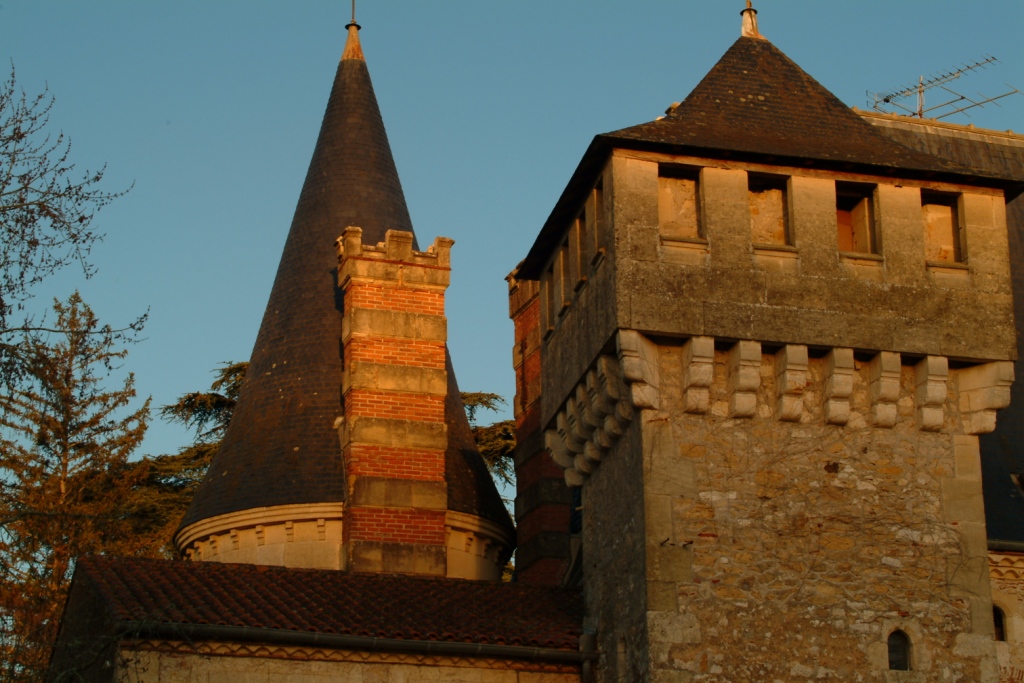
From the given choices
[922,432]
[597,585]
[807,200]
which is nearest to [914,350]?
[922,432]

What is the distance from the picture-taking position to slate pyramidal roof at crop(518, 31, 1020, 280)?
13.4 meters

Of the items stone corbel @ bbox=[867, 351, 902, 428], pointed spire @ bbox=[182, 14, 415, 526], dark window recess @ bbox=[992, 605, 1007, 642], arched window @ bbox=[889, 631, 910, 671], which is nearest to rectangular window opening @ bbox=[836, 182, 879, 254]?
stone corbel @ bbox=[867, 351, 902, 428]

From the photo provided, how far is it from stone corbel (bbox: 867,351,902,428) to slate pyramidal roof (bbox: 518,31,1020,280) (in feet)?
5.66

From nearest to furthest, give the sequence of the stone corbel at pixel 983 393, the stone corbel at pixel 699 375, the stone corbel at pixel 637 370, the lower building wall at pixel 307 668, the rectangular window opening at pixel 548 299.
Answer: the lower building wall at pixel 307 668, the stone corbel at pixel 637 370, the stone corbel at pixel 699 375, the stone corbel at pixel 983 393, the rectangular window opening at pixel 548 299

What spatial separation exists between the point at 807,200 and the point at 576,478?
3250mm

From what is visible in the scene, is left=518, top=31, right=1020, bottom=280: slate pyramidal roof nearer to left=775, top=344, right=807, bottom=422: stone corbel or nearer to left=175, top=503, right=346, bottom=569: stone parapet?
left=775, top=344, right=807, bottom=422: stone corbel

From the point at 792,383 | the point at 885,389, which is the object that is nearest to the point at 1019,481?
the point at 885,389

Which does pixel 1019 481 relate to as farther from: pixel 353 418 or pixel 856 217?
pixel 353 418

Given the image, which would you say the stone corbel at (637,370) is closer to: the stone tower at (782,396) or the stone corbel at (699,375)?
the stone tower at (782,396)

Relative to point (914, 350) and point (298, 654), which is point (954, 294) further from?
point (298, 654)

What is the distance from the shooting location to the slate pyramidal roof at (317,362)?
697 inches

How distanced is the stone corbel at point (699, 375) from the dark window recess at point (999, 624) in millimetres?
3756

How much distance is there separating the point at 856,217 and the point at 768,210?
2.90 feet

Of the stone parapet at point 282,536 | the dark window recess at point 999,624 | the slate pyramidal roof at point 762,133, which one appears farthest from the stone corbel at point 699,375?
the stone parapet at point 282,536
